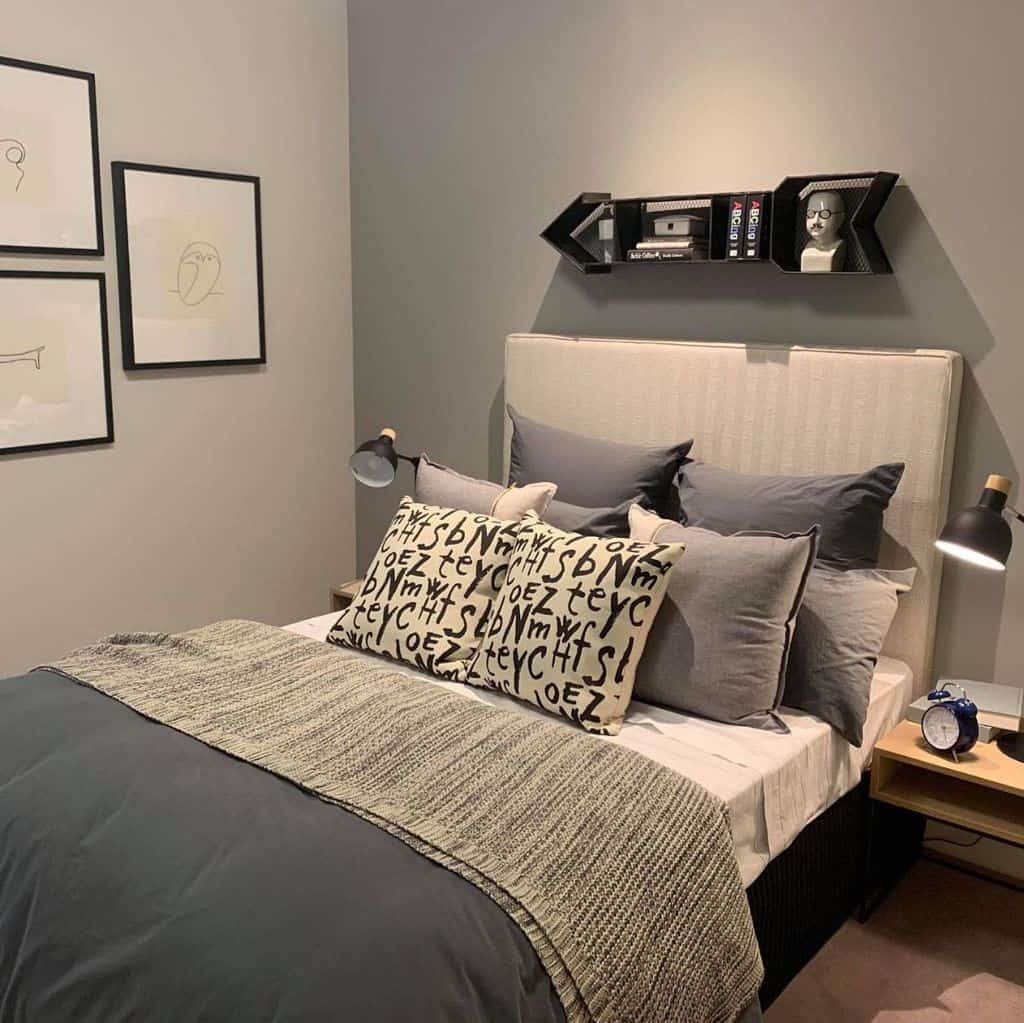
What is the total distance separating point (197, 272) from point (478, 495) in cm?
131

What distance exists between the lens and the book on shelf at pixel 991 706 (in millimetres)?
2321

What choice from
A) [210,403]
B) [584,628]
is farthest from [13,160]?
[584,628]

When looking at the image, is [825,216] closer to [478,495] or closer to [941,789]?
[478,495]

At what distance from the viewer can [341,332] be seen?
386 centimetres

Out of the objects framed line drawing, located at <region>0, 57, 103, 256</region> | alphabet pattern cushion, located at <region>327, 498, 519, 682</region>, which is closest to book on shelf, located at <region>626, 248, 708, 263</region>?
alphabet pattern cushion, located at <region>327, 498, 519, 682</region>

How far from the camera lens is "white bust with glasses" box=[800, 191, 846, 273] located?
255 centimetres

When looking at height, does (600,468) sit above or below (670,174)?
below

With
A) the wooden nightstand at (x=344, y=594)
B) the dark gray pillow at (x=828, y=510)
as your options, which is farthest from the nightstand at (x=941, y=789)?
the wooden nightstand at (x=344, y=594)

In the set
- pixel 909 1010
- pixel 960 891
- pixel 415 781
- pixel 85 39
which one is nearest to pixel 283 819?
pixel 415 781

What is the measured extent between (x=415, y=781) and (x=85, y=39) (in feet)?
7.91

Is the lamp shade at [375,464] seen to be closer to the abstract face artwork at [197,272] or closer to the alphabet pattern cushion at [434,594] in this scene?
the alphabet pattern cushion at [434,594]

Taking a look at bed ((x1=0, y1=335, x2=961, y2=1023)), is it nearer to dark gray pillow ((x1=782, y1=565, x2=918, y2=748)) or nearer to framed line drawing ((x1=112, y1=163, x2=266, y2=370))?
dark gray pillow ((x1=782, y1=565, x2=918, y2=748))

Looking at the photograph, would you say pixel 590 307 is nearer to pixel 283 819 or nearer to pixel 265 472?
pixel 265 472

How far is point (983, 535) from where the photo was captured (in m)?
2.07
